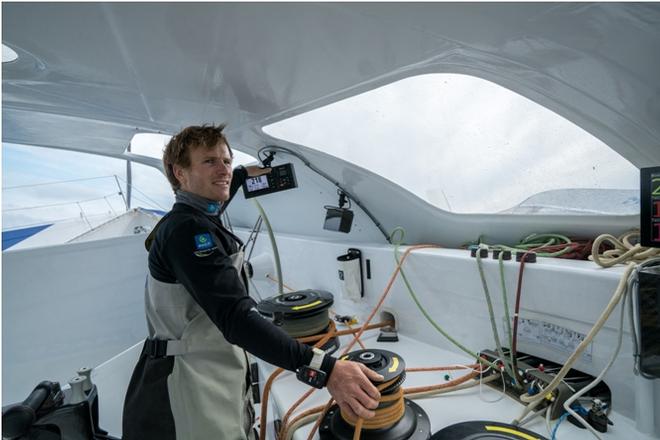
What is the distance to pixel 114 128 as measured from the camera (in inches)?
72.4

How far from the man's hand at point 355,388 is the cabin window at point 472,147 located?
991 millimetres

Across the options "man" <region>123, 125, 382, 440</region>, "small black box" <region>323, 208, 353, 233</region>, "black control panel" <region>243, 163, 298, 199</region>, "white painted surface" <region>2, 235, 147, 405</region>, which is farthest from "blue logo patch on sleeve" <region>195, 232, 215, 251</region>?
"white painted surface" <region>2, 235, 147, 405</region>

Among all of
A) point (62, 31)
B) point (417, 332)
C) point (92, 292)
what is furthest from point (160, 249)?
point (92, 292)

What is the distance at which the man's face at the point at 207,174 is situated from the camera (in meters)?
1.03

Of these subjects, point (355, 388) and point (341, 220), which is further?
point (341, 220)

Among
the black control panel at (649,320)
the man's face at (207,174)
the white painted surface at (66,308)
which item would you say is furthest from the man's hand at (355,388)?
the white painted surface at (66,308)

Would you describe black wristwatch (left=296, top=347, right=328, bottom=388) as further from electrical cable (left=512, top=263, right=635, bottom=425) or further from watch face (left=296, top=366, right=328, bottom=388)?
electrical cable (left=512, top=263, right=635, bottom=425)

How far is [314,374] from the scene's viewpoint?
72 cm

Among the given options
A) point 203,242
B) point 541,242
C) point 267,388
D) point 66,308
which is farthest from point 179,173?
point 66,308

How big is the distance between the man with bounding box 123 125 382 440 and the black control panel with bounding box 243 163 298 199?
516 millimetres

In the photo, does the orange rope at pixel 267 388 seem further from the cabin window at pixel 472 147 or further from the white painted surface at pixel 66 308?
the white painted surface at pixel 66 308

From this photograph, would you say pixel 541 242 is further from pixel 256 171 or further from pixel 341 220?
pixel 256 171

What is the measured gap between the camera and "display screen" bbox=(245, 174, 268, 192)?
1.65 meters

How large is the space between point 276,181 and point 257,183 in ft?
0.36
